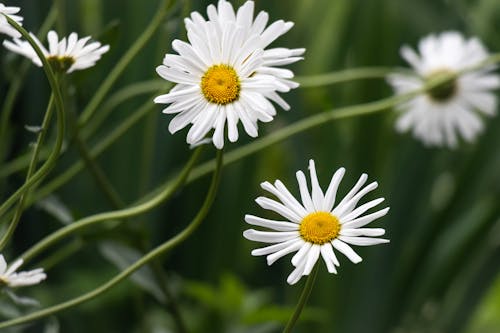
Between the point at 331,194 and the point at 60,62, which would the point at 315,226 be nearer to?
the point at 331,194

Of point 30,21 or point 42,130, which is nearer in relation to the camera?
point 42,130

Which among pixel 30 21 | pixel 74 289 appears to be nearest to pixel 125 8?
pixel 30 21

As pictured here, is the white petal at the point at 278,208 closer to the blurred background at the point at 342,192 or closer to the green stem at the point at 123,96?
the green stem at the point at 123,96

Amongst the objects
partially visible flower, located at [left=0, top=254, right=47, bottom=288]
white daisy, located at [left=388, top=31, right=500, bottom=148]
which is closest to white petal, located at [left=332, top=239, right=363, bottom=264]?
partially visible flower, located at [left=0, top=254, right=47, bottom=288]

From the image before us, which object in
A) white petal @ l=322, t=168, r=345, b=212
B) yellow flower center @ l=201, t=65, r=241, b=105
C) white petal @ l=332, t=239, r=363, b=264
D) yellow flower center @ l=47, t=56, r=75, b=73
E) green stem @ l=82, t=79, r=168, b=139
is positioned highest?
green stem @ l=82, t=79, r=168, b=139

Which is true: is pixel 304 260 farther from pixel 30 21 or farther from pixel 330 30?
pixel 330 30

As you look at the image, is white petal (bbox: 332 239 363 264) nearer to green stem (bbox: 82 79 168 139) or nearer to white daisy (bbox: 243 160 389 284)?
white daisy (bbox: 243 160 389 284)
